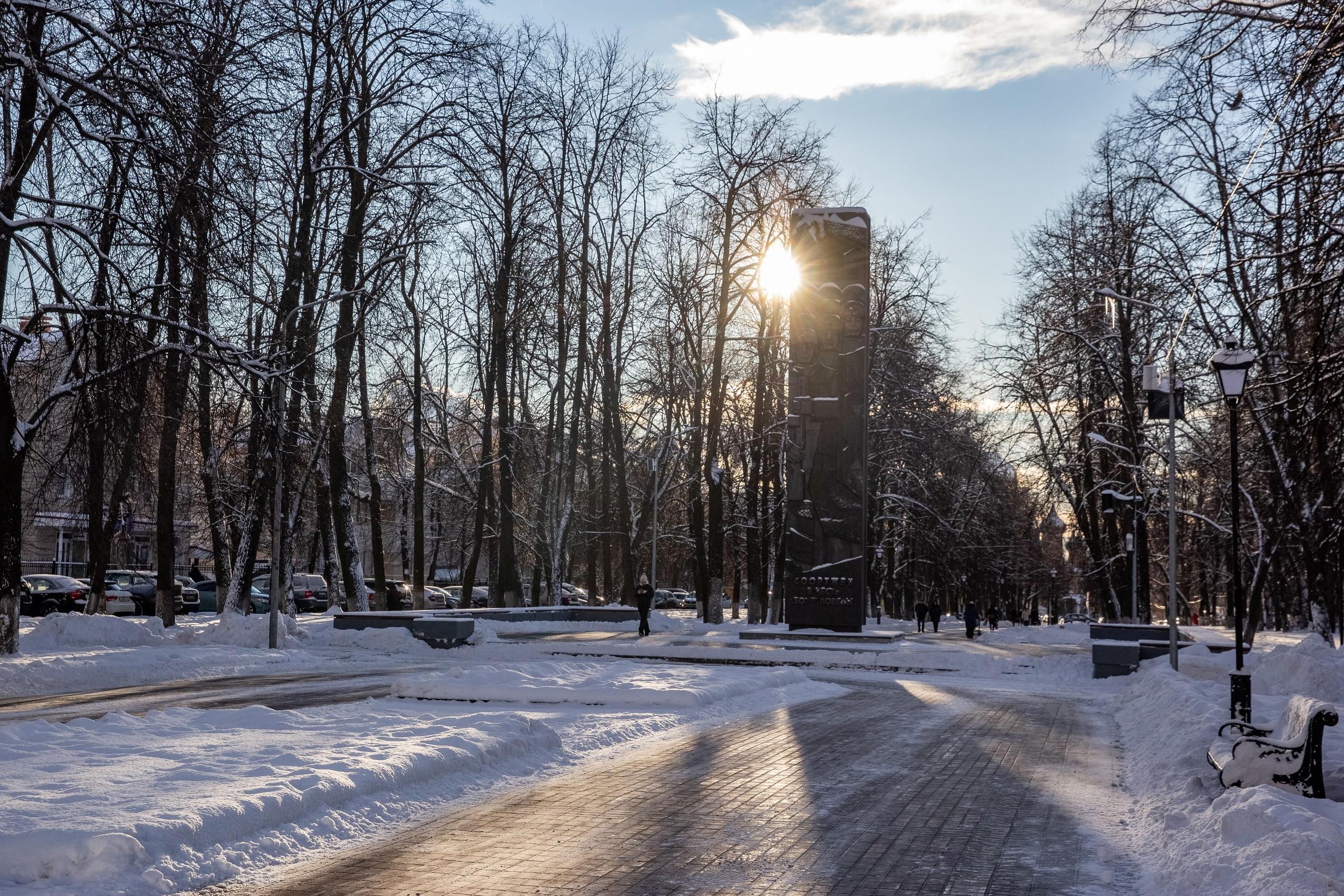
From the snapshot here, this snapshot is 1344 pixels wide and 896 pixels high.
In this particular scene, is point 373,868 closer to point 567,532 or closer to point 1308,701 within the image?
point 1308,701

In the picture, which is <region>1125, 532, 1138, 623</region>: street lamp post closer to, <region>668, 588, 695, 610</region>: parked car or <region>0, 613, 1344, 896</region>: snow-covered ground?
<region>0, 613, 1344, 896</region>: snow-covered ground

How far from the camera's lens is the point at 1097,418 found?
4131cm

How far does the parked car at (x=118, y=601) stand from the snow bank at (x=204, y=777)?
32.0 meters

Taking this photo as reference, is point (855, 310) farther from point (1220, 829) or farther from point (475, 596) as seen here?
point (475, 596)

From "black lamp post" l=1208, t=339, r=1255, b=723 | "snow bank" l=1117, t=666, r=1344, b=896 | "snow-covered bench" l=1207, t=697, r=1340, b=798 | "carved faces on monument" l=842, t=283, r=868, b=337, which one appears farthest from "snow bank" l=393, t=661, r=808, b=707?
"carved faces on monument" l=842, t=283, r=868, b=337

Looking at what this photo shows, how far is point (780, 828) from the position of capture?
861cm

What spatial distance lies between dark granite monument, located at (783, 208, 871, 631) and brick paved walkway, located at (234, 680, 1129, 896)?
18.3 m

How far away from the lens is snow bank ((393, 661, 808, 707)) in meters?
16.3

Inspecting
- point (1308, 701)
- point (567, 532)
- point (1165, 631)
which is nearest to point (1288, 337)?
point (1308, 701)

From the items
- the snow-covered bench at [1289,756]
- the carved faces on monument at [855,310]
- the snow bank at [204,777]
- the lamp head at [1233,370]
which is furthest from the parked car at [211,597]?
the snow-covered bench at [1289,756]

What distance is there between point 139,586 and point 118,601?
2.28m

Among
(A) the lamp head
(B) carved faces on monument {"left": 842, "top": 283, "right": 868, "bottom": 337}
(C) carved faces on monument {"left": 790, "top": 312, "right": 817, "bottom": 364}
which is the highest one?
(B) carved faces on monument {"left": 842, "top": 283, "right": 868, "bottom": 337}

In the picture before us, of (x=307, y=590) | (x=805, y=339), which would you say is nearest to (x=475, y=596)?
(x=307, y=590)

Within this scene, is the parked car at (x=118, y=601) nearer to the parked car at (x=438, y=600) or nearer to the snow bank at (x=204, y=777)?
the parked car at (x=438, y=600)
